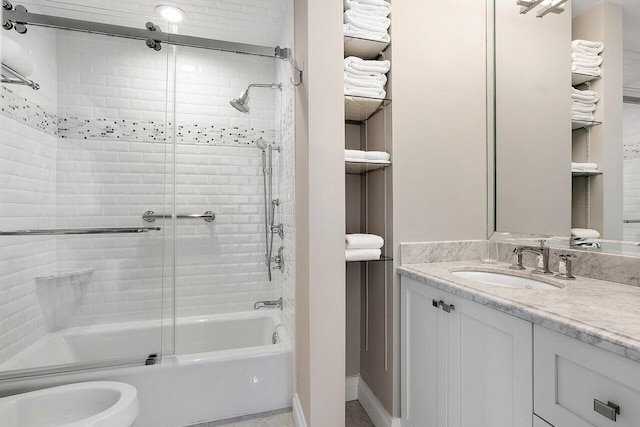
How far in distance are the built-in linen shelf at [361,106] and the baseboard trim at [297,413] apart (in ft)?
5.37

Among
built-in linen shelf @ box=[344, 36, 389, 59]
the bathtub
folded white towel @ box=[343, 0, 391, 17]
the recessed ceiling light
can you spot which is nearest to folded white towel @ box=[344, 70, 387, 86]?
built-in linen shelf @ box=[344, 36, 389, 59]

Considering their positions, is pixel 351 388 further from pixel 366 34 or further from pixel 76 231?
pixel 366 34

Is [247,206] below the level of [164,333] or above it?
above

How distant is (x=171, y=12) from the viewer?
2113mm

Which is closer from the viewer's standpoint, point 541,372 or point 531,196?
point 541,372

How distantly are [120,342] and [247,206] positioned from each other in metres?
1.24

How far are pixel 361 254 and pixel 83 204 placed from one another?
1.62 metres

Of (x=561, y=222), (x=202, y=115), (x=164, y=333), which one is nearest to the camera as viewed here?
(x=561, y=222)

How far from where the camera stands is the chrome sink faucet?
1317mm

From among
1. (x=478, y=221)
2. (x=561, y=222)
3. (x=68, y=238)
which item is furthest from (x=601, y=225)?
(x=68, y=238)

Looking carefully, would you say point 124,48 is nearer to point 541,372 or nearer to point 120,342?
point 120,342

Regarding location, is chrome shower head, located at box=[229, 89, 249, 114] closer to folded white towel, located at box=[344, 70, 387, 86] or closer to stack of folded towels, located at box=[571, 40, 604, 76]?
folded white towel, located at box=[344, 70, 387, 86]

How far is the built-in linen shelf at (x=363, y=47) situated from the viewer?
1.53 meters

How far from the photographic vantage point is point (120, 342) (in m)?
1.73
